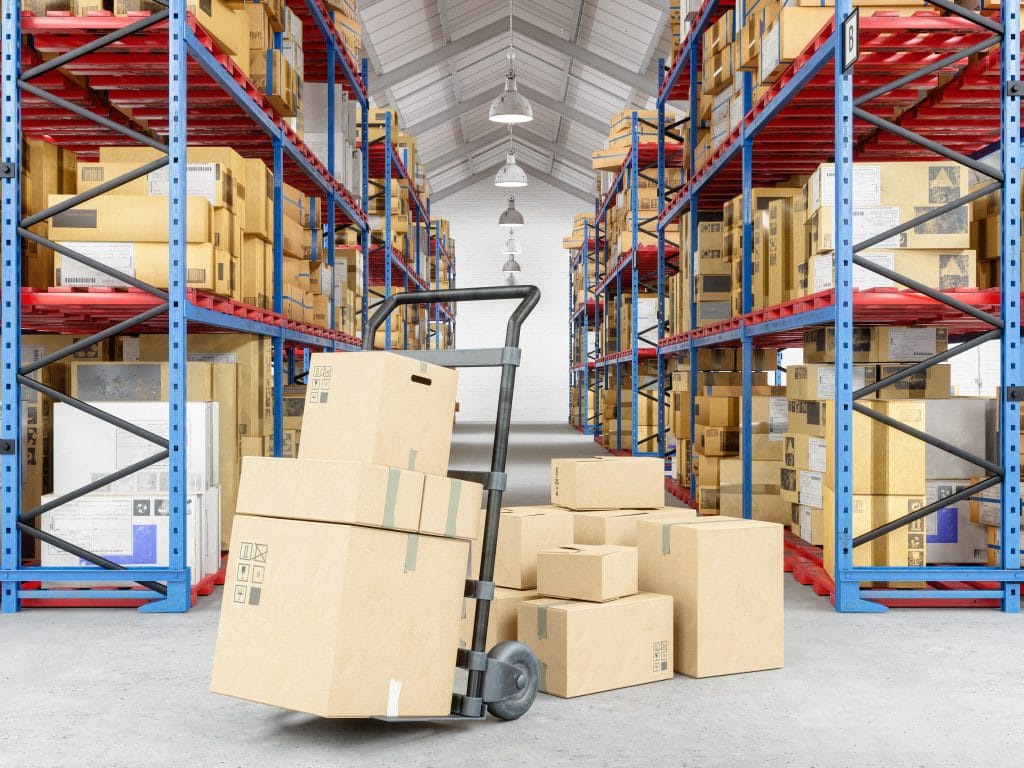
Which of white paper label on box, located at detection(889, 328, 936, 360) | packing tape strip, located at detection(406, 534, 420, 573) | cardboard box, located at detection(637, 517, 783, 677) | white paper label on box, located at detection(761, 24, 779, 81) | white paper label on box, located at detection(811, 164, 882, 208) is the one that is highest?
white paper label on box, located at detection(761, 24, 779, 81)

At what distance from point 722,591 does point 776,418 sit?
3603mm

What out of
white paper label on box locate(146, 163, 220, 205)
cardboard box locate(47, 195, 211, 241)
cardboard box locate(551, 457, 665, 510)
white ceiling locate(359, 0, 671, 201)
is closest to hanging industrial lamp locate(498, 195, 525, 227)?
white ceiling locate(359, 0, 671, 201)

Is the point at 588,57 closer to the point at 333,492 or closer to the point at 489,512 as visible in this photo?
the point at 489,512

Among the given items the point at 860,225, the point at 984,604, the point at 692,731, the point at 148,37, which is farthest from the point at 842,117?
the point at 148,37

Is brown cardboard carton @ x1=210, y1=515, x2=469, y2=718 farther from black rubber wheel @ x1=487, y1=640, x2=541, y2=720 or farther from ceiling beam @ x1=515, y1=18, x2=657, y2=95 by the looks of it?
ceiling beam @ x1=515, y1=18, x2=657, y2=95

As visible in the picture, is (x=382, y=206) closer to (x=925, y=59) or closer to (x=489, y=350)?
(x=925, y=59)

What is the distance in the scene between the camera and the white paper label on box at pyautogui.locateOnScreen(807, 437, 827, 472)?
561 cm

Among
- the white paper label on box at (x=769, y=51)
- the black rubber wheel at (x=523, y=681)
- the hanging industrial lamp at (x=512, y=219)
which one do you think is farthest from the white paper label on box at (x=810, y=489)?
the hanging industrial lamp at (x=512, y=219)

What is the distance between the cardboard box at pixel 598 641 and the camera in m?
3.35

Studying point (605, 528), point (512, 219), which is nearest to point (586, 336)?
point (512, 219)

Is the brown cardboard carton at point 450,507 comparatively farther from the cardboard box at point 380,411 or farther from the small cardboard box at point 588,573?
the small cardboard box at point 588,573

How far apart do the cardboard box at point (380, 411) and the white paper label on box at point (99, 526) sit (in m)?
2.33

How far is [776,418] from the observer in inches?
277

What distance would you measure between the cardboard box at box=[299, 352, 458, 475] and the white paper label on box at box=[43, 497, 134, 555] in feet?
7.65
